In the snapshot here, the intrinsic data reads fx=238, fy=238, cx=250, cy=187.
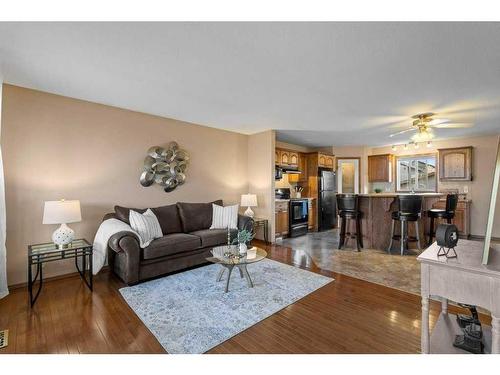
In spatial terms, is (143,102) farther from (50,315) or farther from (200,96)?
(50,315)

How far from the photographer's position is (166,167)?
419cm

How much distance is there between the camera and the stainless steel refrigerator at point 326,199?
658 centimetres

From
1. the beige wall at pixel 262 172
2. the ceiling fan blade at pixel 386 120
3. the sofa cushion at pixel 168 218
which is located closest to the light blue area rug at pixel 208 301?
the sofa cushion at pixel 168 218

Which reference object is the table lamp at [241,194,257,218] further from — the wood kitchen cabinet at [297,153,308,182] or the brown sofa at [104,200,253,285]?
the wood kitchen cabinet at [297,153,308,182]

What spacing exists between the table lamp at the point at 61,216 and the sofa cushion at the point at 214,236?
1.57 m

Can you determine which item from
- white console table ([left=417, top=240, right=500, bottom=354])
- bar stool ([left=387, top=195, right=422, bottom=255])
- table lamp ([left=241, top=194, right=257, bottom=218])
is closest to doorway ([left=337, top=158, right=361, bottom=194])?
bar stool ([left=387, top=195, right=422, bottom=255])

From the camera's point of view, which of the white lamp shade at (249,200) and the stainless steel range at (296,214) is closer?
the white lamp shade at (249,200)

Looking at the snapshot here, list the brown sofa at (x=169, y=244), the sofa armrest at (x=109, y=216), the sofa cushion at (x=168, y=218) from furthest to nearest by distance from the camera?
1. the sofa cushion at (x=168, y=218)
2. the sofa armrest at (x=109, y=216)
3. the brown sofa at (x=169, y=244)

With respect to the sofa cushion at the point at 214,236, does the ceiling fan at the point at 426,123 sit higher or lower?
higher

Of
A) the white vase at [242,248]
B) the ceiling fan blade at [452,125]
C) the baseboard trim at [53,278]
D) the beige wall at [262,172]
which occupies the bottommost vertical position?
the baseboard trim at [53,278]

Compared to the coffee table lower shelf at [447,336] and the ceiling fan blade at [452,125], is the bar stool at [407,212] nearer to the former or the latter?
the ceiling fan blade at [452,125]

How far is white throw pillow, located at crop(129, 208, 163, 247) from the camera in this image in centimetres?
317

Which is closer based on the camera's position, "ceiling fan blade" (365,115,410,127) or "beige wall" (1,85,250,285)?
"beige wall" (1,85,250,285)

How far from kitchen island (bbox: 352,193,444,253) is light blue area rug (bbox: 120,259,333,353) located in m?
2.09
